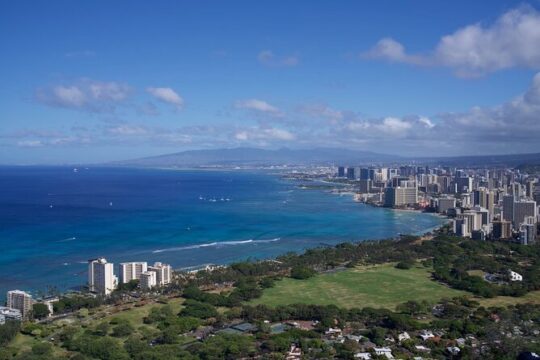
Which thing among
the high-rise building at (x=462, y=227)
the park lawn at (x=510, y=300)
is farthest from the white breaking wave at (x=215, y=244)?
the park lawn at (x=510, y=300)

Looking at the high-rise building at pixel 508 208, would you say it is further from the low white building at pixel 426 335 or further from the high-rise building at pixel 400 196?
the low white building at pixel 426 335

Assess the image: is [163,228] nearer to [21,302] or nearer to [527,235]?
[21,302]

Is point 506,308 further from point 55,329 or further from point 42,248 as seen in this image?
point 42,248

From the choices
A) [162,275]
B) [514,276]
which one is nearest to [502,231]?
[514,276]

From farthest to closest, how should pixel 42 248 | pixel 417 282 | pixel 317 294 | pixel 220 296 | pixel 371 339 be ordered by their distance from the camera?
pixel 42 248 → pixel 417 282 → pixel 317 294 → pixel 220 296 → pixel 371 339

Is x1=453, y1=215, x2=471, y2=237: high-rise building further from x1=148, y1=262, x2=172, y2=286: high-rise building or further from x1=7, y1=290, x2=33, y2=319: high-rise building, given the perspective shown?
x1=7, y1=290, x2=33, y2=319: high-rise building

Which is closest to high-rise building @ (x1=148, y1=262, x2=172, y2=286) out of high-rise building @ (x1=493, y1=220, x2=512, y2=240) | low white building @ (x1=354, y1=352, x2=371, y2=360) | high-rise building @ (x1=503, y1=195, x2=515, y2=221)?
low white building @ (x1=354, y1=352, x2=371, y2=360)

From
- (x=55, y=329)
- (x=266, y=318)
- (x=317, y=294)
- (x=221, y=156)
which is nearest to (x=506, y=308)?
(x=317, y=294)
